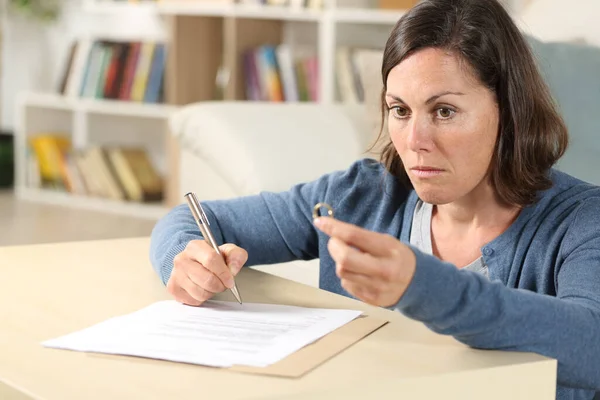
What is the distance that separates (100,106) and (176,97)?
0.53m

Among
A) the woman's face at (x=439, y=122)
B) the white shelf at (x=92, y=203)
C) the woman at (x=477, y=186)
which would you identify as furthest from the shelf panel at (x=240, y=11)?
the woman's face at (x=439, y=122)

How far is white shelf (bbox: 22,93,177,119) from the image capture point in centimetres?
480

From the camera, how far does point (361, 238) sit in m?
0.90

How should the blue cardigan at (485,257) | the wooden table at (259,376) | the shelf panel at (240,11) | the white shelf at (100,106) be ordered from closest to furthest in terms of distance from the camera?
the wooden table at (259,376), the blue cardigan at (485,257), the shelf panel at (240,11), the white shelf at (100,106)

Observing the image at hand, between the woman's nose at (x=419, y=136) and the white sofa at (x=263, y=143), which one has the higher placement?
the woman's nose at (x=419, y=136)

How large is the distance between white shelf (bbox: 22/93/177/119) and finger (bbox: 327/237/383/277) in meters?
3.85

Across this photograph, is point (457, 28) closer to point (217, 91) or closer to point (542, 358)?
point (542, 358)

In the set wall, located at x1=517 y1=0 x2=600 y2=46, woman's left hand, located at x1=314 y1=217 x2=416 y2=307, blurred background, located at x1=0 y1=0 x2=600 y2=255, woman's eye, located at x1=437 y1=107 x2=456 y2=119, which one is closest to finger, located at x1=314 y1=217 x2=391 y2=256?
woman's left hand, located at x1=314 y1=217 x2=416 y2=307

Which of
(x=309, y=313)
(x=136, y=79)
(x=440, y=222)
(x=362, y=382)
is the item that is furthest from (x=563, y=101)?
(x=136, y=79)

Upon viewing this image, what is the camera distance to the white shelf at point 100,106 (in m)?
4.80

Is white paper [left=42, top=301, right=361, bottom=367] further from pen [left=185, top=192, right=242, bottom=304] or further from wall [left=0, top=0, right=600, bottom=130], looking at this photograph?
wall [left=0, top=0, right=600, bottom=130]

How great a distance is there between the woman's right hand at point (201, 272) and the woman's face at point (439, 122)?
24cm

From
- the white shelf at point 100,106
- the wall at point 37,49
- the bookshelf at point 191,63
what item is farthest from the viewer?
the wall at point 37,49

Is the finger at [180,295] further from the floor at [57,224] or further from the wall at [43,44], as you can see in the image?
the wall at [43,44]
